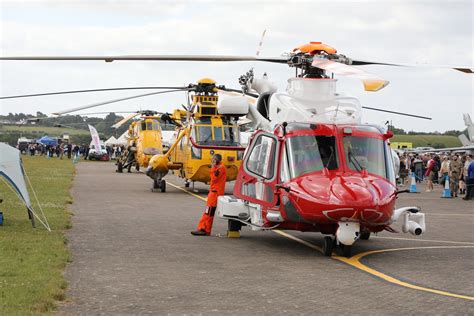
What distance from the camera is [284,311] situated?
829 cm

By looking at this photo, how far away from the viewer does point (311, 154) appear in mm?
12938

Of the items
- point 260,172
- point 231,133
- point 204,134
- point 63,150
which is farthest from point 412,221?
point 63,150

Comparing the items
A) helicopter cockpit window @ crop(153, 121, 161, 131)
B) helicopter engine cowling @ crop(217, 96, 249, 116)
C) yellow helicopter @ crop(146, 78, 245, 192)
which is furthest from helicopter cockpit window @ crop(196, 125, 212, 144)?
helicopter cockpit window @ crop(153, 121, 161, 131)

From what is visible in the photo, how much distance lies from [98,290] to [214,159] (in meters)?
6.55

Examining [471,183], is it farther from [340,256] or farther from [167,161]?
[340,256]

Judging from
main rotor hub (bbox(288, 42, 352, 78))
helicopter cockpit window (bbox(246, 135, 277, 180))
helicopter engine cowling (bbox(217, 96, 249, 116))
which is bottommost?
helicopter cockpit window (bbox(246, 135, 277, 180))

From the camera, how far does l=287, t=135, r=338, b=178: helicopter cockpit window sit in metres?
12.8

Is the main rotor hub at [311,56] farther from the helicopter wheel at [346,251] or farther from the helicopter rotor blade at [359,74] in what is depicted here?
the helicopter wheel at [346,251]

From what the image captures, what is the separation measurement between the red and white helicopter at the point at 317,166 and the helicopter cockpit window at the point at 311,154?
0.06ft

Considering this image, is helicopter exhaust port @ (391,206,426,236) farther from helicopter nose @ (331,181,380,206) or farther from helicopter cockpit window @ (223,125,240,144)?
helicopter cockpit window @ (223,125,240,144)

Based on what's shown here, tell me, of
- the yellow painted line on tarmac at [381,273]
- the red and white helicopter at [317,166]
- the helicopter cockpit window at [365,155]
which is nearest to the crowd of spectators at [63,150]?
the red and white helicopter at [317,166]

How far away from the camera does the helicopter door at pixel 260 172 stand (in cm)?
1353

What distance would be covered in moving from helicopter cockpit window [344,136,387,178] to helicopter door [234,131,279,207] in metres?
1.37

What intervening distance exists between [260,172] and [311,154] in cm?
146
